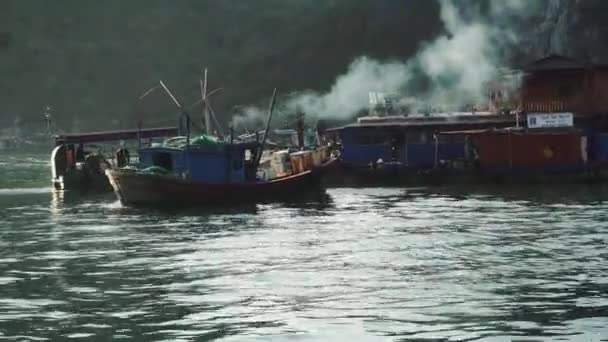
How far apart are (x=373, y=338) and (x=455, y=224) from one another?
2382 cm

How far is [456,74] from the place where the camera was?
10875 cm

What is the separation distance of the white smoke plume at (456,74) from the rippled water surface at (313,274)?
40465mm

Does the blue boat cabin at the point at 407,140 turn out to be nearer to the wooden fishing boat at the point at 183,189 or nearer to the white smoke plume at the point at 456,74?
the white smoke plume at the point at 456,74

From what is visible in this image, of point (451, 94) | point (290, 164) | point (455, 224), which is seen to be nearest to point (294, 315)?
point (455, 224)

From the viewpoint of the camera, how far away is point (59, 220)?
53.9m

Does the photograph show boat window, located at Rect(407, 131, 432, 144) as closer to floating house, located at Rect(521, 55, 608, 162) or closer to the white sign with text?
floating house, located at Rect(521, 55, 608, 162)

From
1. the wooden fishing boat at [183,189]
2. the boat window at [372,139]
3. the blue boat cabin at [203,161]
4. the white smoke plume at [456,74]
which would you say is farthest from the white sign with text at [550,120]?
the blue boat cabin at [203,161]

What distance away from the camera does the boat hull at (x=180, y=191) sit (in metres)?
57.3

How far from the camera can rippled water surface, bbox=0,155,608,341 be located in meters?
24.0

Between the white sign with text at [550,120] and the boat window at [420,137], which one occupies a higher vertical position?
the white sign with text at [550,120]

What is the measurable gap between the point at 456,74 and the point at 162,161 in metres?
54.6

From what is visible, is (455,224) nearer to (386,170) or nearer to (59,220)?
(59,220)

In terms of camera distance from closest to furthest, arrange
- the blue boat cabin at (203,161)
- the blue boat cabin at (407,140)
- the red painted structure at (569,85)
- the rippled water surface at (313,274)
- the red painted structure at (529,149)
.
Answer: the rippled water surface at (313,274), the blue boat cabin at (203,161), the red painted structure at (529,149), the blue boat cabin at (407,140), the red painted structure at (569,85)

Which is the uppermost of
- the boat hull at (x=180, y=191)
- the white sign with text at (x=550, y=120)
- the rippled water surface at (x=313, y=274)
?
the white sign with text at (x=550, y=120)
